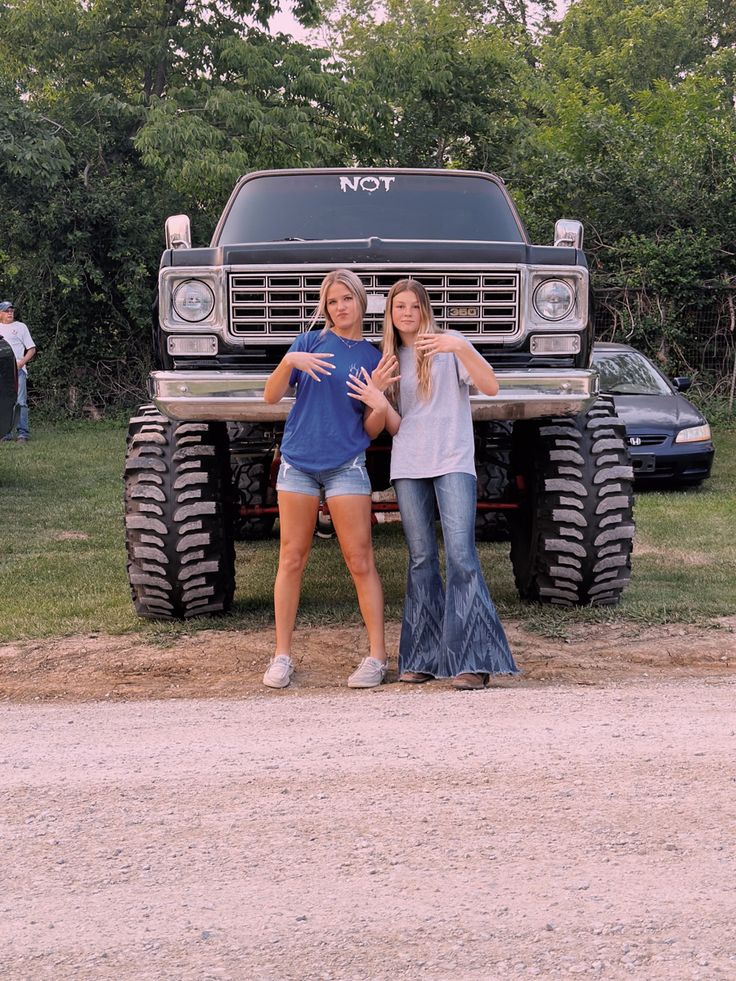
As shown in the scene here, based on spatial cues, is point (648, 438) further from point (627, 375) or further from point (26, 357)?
point (26, 357)

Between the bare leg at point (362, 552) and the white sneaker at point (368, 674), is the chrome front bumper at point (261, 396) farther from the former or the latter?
the white sneaker at point (368, 674)

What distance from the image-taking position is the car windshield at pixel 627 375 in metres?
13.2

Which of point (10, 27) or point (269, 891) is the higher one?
point (10, 27)

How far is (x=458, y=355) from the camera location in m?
5.27

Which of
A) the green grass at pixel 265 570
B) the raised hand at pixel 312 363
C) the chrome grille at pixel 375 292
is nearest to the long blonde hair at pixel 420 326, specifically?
the raised hand at pixel 312 363

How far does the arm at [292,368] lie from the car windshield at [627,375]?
26.3 feet

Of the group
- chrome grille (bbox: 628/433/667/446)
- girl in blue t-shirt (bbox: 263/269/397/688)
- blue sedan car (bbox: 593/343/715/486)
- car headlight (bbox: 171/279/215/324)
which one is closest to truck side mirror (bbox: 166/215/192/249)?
car headlight (bbox: 171/279/215/324)

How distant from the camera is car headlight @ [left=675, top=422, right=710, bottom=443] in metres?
12.2

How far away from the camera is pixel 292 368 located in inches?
214

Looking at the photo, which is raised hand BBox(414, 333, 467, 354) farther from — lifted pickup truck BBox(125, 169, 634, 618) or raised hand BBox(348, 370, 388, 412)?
lifted pickup truck BBox(125, 169, 634, 618)

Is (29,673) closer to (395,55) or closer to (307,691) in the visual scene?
(307,691)

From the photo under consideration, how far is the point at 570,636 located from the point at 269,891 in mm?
3512

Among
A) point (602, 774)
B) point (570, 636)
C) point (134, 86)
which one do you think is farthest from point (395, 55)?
point (602, 774)

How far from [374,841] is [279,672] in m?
2.11
